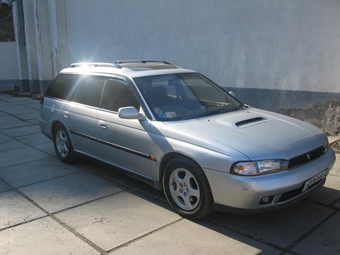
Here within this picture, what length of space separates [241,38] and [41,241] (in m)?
5.79

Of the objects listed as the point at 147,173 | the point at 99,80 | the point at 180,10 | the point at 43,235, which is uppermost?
the point at 180,10

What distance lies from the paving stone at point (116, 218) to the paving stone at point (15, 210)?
0.33 m

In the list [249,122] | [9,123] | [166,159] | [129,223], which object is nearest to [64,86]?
[166,159]

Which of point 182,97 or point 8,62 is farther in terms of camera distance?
point 8,62

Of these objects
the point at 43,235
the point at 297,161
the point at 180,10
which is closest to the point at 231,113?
the point at 297,161

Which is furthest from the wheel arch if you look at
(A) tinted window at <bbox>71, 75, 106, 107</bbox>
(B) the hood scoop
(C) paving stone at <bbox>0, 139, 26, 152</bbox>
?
(C) paving stone at <bbox>0, 139, 26, 152</bbox>

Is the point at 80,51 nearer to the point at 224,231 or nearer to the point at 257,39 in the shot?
the point at 257,39

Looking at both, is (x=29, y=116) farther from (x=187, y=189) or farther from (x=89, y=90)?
(x=187, y=189)

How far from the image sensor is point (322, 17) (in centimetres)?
638

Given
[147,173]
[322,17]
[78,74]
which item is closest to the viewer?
[147,173]

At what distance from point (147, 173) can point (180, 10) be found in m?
5.63

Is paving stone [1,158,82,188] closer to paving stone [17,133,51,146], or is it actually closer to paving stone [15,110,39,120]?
paving stone [17,133,51,146]

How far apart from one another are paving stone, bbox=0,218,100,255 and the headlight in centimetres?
148

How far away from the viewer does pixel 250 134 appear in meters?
3.57
